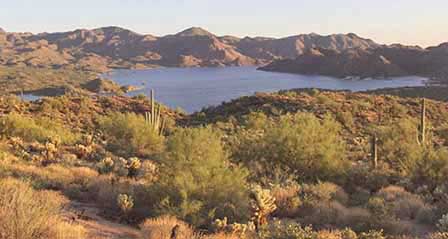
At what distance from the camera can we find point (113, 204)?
37.1 ft

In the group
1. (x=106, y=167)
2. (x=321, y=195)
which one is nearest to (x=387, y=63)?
(x=106, y=167)

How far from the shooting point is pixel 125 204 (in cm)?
1047

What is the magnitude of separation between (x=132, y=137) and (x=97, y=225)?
15812 mm

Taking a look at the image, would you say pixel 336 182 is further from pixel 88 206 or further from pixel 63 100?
pixel 63 100

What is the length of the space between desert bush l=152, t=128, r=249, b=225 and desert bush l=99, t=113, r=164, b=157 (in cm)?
1112

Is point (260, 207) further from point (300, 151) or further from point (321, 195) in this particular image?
point (300, 151)

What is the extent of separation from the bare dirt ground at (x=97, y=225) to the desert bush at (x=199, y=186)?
0.91m

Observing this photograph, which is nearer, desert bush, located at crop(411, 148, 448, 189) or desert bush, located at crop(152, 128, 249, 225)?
desert bush, located at crop(152, 128, 249, 225)

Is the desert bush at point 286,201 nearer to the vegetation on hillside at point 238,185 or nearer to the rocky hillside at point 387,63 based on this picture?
the vegetation on hillside at point 238,185

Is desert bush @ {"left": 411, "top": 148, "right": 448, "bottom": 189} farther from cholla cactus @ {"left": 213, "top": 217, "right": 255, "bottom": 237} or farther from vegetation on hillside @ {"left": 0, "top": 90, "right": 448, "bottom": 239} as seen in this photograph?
cholla cactus @ {"left": 213, "top": 217, "right": 255, "bottom": 237}

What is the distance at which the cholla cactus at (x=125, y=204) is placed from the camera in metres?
10.4

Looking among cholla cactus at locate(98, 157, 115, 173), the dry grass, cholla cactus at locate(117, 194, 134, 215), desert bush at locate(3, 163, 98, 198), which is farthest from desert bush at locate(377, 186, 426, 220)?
cholla cactus at locate(98, 157, 115, 173)

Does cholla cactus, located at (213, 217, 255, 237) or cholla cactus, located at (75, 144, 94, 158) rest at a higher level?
cholla cactus, located at (213, 217, 255, 237)

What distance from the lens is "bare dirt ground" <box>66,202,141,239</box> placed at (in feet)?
28.9
